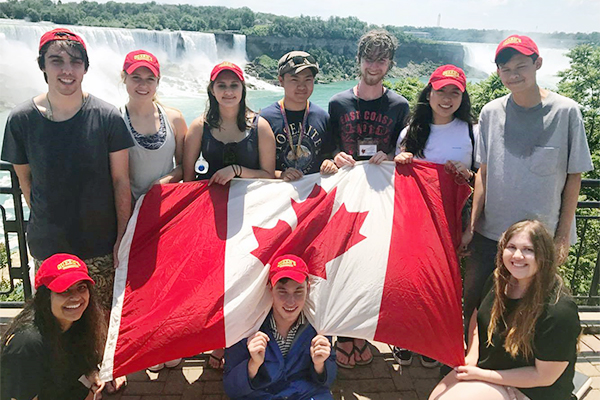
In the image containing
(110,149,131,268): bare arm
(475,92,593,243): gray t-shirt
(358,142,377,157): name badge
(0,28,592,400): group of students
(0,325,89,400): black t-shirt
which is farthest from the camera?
(358,142,377,157): name badge

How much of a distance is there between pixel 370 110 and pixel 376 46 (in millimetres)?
460

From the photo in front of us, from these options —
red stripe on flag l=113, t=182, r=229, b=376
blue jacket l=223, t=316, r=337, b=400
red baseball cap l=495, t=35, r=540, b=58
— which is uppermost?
red baseball cap l=495, t=35, r=540, b=58

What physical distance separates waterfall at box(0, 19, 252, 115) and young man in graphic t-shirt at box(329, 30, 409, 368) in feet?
80.1

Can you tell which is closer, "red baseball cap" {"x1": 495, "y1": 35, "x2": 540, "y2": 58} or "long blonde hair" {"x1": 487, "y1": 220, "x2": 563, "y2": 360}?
"long blonde hair" {"x1": 487, "y1": 220, "x2": 563, "y2": 360}

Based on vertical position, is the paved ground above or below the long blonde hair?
below

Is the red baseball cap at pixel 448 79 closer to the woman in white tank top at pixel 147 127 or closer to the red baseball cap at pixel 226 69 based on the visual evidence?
the red baseball cap at pixel 226 69

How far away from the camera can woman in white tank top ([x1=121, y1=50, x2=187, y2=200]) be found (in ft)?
9.75

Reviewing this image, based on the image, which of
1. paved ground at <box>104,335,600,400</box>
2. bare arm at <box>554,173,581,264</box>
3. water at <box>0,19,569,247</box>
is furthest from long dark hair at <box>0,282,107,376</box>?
water at <box>0,19,569,247</box>

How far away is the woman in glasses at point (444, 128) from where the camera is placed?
3139 millimetres

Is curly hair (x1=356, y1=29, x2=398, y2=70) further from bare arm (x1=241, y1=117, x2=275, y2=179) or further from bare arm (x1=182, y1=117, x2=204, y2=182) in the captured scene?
bare arm (x1=182, y1=117, x2=204, y2=182)

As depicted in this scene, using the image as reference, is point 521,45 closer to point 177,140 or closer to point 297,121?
point 297,121

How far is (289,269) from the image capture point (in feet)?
8.96

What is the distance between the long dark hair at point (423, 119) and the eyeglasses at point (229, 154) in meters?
1.23

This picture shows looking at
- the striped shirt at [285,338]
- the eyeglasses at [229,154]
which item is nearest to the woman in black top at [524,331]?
the striped shirt at [285,338]
